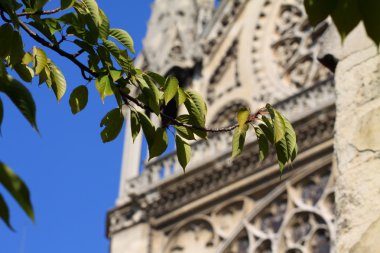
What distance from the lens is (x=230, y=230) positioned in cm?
1695

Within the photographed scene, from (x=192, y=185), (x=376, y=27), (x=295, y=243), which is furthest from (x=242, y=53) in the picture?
(x=376, y=27)

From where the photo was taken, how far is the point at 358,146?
3.53 m

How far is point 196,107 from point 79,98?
0.33 metres

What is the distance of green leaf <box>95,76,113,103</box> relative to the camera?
3.60 meters

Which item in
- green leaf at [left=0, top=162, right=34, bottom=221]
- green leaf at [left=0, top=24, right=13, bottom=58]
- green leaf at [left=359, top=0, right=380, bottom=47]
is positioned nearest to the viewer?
green leaf at [left=0, top=162, right=34, bottom=221]

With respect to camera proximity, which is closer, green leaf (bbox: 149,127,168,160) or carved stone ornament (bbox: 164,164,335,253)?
green leaf (bbox: 149,127,168,160)

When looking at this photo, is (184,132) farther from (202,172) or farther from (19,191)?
(202,172)

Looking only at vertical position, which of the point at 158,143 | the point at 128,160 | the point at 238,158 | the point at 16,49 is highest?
the point at 128,160

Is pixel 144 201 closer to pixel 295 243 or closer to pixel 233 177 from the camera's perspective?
pixel 233 177

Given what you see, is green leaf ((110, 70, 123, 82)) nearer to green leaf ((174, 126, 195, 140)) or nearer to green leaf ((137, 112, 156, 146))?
green leaf ((137, 112, 156, 146))

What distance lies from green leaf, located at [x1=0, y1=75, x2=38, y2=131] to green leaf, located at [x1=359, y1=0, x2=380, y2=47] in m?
0.72

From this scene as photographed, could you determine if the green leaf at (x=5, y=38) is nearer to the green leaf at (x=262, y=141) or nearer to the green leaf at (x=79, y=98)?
the green leaf at (x=79, y=98)

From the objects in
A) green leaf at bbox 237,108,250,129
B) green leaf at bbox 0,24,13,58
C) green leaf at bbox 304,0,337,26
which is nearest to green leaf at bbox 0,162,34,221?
green leaf at bbox 304,0,337,26

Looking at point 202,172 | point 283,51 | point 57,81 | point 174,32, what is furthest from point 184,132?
point 174,32
